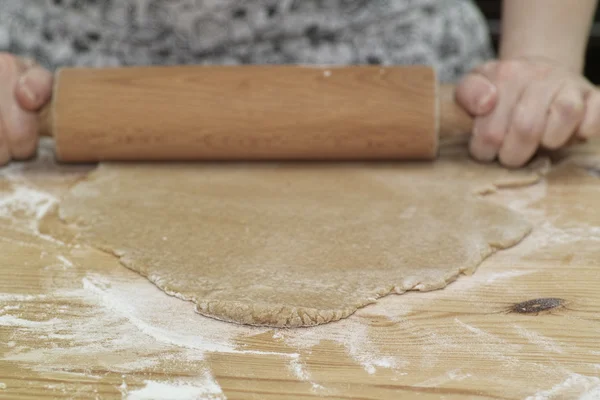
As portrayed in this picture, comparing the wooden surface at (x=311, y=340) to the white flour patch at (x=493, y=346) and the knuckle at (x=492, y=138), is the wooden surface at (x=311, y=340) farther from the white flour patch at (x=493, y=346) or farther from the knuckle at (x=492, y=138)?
the knuckle at (x=492, y=138)

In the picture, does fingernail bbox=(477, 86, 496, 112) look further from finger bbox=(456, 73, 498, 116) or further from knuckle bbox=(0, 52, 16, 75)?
knuckle bbox=(0, 52, 16, 75)

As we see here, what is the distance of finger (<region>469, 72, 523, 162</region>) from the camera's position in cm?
147

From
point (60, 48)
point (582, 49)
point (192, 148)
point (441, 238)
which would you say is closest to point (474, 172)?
point (441, 238)

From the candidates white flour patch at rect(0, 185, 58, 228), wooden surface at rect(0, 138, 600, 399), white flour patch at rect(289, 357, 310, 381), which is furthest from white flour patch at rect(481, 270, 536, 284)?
white flour patch at rect(0, 185, 58, 228)

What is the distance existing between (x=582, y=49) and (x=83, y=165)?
1.34 m

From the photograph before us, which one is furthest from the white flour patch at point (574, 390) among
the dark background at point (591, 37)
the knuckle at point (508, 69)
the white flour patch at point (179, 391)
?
the dark background at point (591, 37)

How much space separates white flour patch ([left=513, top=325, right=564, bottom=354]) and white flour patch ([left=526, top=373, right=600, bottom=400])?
54 mm

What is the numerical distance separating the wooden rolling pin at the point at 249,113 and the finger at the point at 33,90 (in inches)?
1.6

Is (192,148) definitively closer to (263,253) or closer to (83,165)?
(83,165)

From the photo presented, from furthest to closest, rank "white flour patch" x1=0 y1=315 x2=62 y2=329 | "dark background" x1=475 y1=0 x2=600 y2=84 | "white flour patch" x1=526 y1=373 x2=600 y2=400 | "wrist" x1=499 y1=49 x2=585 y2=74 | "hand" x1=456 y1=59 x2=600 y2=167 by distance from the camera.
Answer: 1. "dark background" x1=475 y1=0 x2=600 y2=84
2. "wrist" x1=499 y1=49 x2=585 y2=74
3. "hand" x1=456 y1=59 x2=600 y2=167
4. "white flour patch" x1=0 y1=315 x2=62 y2=329
5. "white flour patch" x1=526 y1=373 x2=600 y2=400

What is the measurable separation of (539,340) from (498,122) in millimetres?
692

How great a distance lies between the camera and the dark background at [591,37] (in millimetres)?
2656

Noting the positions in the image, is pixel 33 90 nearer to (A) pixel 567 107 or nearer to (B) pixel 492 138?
(B) pixel 492 138

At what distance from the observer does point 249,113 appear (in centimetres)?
145
